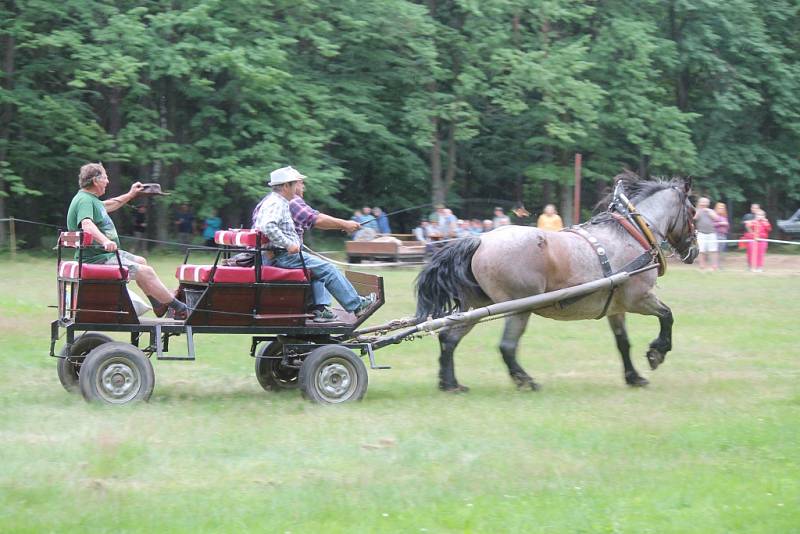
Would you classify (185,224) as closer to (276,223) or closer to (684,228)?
(684,228)

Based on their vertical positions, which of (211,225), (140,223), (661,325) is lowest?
(661,325)

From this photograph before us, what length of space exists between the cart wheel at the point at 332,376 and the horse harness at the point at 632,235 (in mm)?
2010

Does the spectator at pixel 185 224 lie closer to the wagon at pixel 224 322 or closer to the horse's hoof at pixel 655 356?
the wagon at pixel 224 322

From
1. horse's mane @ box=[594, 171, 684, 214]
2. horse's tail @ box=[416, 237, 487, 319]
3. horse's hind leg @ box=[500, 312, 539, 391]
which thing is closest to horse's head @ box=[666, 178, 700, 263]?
horse's mane @ box=[594, 171, 684, 214]

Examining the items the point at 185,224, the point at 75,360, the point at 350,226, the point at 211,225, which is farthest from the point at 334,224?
the point at 185,224

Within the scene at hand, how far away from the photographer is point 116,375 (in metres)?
8.42

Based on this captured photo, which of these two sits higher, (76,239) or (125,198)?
(125,198)

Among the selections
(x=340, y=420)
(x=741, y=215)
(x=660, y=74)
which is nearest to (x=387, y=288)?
(x=340, y=420)

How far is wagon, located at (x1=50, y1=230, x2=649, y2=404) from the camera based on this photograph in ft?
27.3

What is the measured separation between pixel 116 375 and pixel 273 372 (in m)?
1.66

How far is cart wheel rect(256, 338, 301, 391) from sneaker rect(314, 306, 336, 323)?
0.68 metres

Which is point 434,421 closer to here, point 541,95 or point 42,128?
point 42,128

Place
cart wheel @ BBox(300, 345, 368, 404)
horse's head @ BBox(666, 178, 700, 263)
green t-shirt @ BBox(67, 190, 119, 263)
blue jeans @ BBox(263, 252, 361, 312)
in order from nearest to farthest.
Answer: green t-shirt @ BBox(67, 190, 119, 263) < cart wheel @ BBox(300, 345, 368, 404) < blue jeans @ BBox(263, 252, 361, 312) < horse's head @ BBox(666, 178, 700, 263)

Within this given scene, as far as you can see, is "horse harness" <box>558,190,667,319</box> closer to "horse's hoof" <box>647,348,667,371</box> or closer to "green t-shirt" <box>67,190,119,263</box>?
"horse's hoof" <box>647,348,667,371</box>
